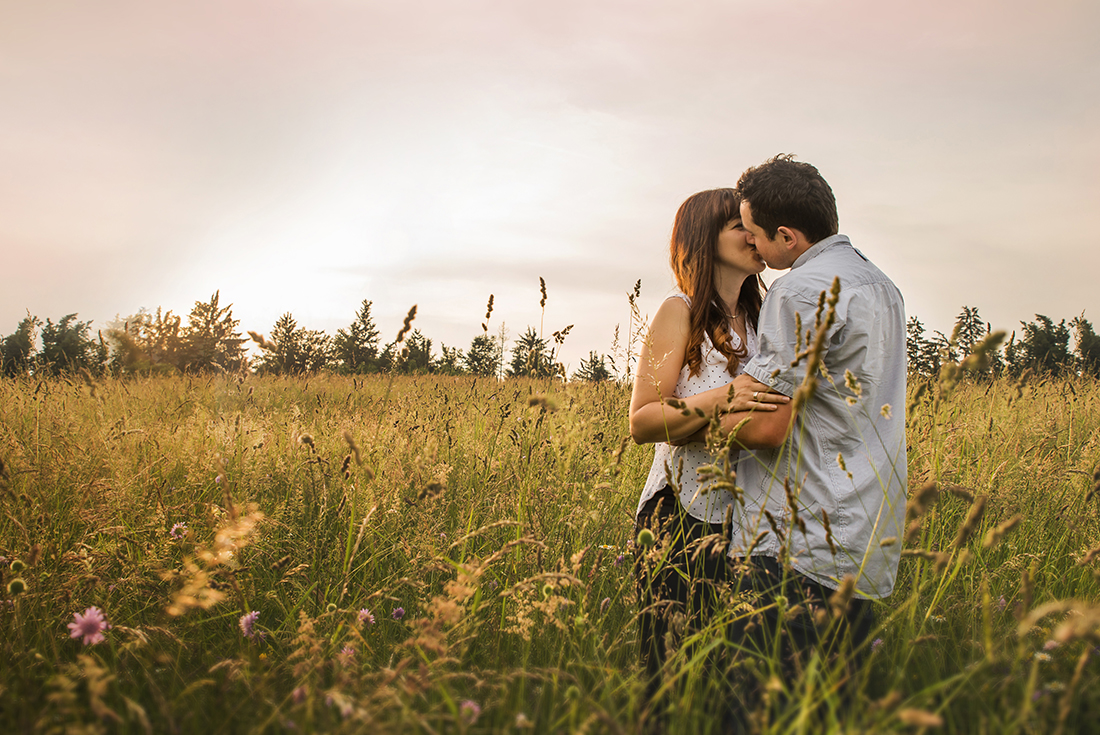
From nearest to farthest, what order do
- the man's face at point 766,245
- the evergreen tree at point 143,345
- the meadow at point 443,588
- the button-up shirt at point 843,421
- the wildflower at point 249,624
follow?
the meadow at point 443,588 → the wildflower at point 249,624 → the button-up shirt at point 843,421 → the man's face at point 766,245 → the evergreen tree at point 143,345

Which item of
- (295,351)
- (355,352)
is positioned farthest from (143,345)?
(355,352)

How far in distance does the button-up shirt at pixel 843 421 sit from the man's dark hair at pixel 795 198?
22 centimetres

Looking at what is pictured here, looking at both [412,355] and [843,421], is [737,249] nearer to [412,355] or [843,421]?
[843,421]

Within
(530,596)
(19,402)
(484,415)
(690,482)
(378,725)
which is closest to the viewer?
(378,725)

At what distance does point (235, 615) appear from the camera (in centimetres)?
203

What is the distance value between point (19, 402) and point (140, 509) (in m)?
3.44

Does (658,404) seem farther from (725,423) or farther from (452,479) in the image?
(452,479)

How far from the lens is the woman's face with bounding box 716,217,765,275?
2.47m

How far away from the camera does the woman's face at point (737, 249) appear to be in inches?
97.1

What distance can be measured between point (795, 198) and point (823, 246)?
0.19 meters

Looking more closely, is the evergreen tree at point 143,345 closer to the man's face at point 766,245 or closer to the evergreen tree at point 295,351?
the evergreen tree at point 295,351

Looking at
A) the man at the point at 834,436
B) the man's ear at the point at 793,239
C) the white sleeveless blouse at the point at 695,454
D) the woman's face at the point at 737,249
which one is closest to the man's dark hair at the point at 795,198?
the man's ear at the point at 793,239

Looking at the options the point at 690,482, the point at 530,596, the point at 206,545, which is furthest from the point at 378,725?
the point at 206,545

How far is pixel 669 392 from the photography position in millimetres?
2301
